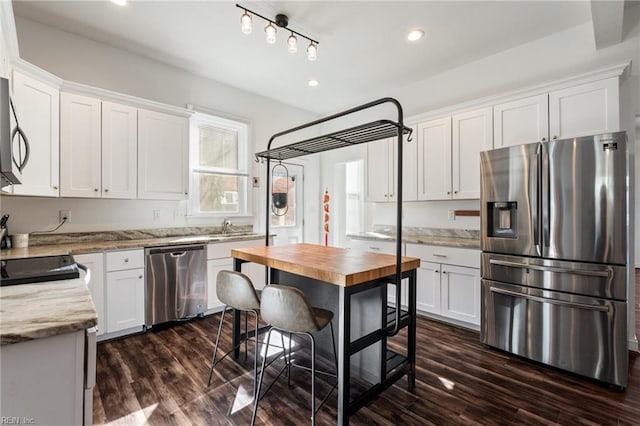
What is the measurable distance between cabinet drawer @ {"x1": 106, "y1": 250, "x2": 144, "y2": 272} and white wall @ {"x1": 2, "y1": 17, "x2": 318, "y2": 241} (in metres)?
0.61

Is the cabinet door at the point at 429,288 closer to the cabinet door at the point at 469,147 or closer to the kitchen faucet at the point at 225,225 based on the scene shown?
the cabinet door at the point at 469,147

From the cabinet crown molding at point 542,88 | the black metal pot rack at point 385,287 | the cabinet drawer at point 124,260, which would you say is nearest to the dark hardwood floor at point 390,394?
the black metal pot rack at point 385,287

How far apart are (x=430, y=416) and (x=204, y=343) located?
6.58ft

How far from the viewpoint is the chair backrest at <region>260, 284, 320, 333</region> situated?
5.30 feet

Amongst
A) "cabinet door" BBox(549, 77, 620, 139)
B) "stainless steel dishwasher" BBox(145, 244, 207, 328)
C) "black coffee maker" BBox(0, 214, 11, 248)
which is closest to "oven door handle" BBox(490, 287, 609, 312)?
"cabinet door" BBox(549, 77, 620, 139)

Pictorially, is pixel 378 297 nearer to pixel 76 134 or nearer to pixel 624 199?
pixel 624 199

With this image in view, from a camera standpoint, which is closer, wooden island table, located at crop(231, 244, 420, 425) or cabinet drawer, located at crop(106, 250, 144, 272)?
wooden island table, located at crop(231, 244, 420, 425)

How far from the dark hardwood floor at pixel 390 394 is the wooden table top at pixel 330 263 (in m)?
0.87

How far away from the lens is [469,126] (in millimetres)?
3240

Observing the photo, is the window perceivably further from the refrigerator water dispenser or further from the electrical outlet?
the refrigerator water dispenser

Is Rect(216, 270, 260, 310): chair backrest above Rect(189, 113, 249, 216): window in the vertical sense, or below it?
below

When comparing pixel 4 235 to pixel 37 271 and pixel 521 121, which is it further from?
pixel 521 121

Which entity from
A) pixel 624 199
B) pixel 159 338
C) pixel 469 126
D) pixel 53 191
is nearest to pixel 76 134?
pixel 53 191

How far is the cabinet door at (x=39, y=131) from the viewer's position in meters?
2.32
